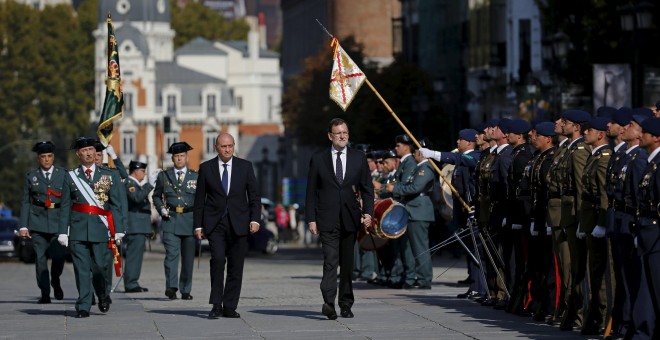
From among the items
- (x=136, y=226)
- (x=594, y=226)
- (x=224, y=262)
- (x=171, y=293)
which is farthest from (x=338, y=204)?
(x=136, y=226)

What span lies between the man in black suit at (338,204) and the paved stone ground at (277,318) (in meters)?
0.46

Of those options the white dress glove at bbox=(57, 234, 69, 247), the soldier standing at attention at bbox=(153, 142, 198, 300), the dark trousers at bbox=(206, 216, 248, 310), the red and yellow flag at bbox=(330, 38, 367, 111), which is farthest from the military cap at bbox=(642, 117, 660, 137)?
the soldier standing at attention at bbox=(153, 142, 198, 300)

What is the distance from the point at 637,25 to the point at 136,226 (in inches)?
353

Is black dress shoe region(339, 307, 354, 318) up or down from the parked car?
down

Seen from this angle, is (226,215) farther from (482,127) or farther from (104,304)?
(482,127)

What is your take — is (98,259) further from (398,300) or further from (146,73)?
(146,73)

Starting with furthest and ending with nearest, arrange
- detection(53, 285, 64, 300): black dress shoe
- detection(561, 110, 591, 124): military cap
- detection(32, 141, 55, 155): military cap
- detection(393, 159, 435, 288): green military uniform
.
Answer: detection(393, 159, 435, 288): green military uniform, detection(53, 285, 64, 300): black dress shoe, detection(32, 141, 55, 155): military cap, detection(561, 110, 591, 124): military cap

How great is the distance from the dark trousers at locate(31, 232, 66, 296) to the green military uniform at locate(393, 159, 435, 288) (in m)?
4.45

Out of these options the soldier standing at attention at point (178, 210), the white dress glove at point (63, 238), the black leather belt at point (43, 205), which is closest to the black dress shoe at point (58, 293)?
the black leather belt at point (43, 205)

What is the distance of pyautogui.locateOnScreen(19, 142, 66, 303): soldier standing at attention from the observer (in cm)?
2628

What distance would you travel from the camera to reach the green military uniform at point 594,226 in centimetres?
1856

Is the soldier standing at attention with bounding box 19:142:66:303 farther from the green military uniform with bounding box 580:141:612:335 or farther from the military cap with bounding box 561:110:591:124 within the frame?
the green military uniform with bounding box 580:141:612:335

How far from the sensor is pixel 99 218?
23.1 metres

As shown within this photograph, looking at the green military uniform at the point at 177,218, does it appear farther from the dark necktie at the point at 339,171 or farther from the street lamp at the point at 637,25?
the street lamp at the point at 637,25
